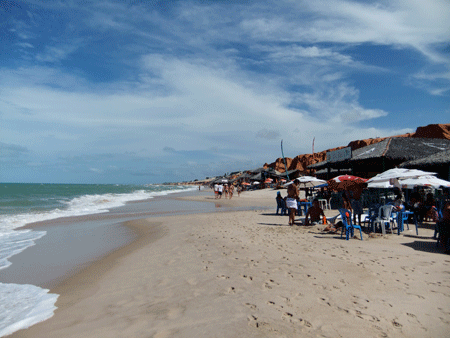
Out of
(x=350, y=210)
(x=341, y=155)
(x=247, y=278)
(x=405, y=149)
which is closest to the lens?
(x=247, y=278)

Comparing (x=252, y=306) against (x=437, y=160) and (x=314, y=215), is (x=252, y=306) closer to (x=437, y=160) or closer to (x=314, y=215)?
(x=314, y=215)

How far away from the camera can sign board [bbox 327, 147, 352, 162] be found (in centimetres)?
1977

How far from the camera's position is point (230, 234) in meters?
8.27

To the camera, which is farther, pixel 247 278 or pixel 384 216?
pixel 384 216

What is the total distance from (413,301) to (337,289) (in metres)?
0.86

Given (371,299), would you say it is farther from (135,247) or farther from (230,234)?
(135,247)

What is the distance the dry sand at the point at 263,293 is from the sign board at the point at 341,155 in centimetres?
1384

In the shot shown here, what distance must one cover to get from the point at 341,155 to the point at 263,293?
1870cm

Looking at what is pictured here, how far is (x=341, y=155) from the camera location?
20.5m

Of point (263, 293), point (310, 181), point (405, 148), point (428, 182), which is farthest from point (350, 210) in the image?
point (405, 148)

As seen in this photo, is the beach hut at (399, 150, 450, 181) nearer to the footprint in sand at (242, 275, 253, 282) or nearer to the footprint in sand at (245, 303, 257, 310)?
the footprint in sand at (242, 275, 253, 282)

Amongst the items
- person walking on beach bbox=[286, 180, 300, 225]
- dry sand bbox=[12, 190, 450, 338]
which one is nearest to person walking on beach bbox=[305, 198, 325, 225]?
person walking on beach bbox=[286, 180, 300, 225]

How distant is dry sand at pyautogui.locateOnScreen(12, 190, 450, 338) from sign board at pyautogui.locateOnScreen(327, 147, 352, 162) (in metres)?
13.8

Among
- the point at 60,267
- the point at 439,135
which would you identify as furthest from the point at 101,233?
the point at 439,135
